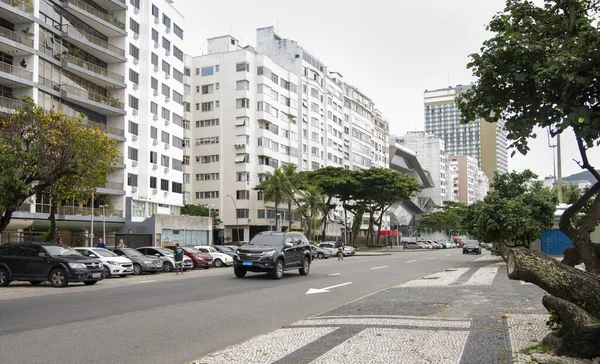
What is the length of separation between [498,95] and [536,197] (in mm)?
25795

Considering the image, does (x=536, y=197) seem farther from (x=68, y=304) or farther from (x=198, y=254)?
(x=68, y=304)

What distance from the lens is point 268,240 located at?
22.0 meters

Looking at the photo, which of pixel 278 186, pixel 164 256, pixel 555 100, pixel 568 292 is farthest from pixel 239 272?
pixel 278 186

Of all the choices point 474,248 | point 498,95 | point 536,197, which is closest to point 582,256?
point 498,95

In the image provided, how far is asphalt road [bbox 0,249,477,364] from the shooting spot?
788cm

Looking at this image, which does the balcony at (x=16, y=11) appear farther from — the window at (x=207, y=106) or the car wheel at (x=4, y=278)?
the window at (x=207, y=106)

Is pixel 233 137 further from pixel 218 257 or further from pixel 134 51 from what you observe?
pixel 218 257

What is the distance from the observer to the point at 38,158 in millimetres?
21859

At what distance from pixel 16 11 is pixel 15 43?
2.27 metres

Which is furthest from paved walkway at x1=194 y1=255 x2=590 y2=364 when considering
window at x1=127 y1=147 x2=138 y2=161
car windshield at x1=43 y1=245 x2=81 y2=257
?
window at x1=127 y1=147 x2=138 y2=161

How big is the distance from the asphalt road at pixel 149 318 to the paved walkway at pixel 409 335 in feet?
3.03

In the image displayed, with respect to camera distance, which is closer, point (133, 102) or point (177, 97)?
point (133, 102)

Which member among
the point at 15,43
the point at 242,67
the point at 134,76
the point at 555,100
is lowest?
the point at 555,100

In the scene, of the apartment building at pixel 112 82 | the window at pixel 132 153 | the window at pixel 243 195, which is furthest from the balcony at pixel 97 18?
the window at pixel 243 195
